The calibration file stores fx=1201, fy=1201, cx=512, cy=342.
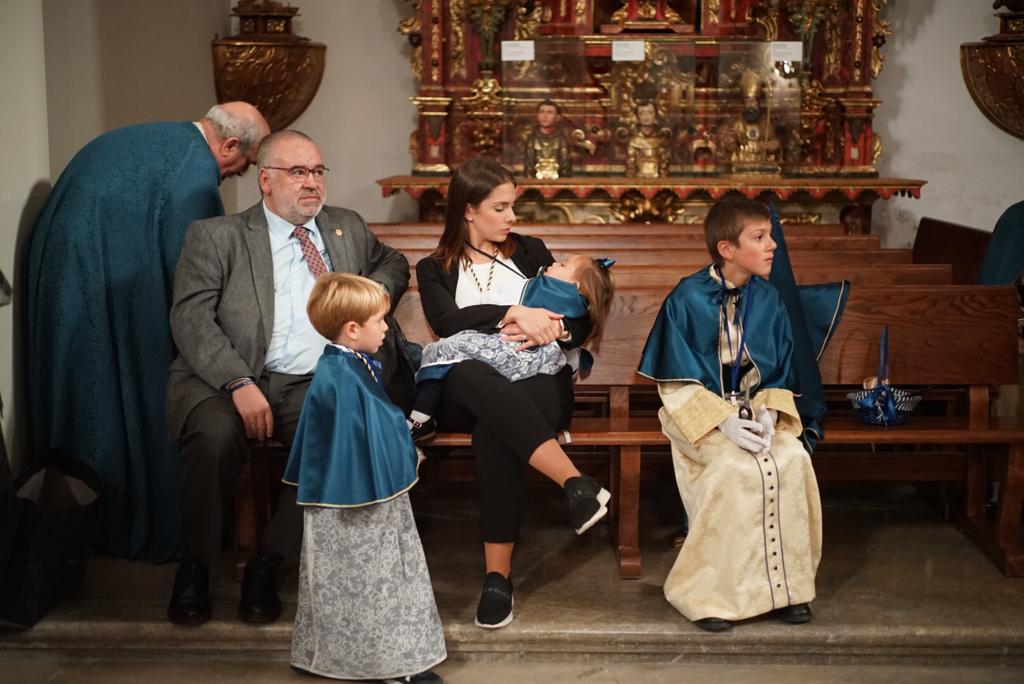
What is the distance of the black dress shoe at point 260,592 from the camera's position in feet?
12.0

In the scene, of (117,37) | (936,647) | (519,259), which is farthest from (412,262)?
(936,647)

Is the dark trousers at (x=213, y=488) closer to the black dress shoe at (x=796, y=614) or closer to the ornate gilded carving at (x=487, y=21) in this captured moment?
the black dress shoe at (x=796, y=614)

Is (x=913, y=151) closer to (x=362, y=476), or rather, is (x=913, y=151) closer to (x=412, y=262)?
(x=412, y=262)

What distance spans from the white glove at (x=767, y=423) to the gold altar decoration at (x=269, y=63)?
5.22m

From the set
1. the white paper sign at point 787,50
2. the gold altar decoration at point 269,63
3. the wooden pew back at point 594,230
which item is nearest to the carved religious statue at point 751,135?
the white paper sign at point 787,50

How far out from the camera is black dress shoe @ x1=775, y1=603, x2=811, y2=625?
360 centimetres

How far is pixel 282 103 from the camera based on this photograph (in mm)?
8148

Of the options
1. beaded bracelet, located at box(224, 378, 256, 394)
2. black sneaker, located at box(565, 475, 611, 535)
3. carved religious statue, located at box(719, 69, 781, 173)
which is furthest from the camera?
carved religious statue, located at box(719, 69, 781, 173)

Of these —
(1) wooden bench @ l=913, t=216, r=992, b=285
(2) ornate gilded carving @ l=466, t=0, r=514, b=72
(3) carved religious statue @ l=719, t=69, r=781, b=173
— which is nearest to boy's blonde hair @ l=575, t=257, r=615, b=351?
(1) wooden bench @ l=913, t=216, r=992, b=285

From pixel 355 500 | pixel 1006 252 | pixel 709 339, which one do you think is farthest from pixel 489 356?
pixel 1006 252

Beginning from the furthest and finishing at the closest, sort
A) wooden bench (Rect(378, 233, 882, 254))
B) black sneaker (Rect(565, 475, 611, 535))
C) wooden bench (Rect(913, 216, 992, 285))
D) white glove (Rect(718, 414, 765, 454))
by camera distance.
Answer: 1. wooden bench (Rect(913, 216, 992, 285))
2. wooden bench (Rect(378, 233, 882, 254))
3. white glove (Rect(718, 414, 765, 454))
4. black sneaker (Rect(565, 475, 611, 535))

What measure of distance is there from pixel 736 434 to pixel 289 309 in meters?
1.50

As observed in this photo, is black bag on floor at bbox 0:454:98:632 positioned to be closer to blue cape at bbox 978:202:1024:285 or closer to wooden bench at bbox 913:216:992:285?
blue cape at bbox 978:202:1024:285

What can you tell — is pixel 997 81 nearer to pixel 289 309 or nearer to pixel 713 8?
pixel 713 8
